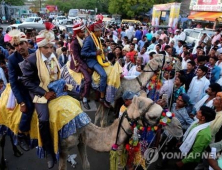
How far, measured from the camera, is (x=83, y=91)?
221 inches

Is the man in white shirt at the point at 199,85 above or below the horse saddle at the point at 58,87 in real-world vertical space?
below

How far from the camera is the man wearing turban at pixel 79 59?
551 cm

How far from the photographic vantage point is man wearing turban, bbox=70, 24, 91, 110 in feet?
18.1

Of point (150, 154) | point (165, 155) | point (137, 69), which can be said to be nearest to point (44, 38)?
point (150, 154)

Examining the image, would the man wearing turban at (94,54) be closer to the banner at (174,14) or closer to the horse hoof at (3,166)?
the horse hoof at (3,166)

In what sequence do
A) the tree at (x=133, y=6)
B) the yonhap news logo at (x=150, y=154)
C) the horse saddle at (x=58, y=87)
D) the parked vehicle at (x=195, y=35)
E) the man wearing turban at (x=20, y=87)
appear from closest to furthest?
the horse saddle at (x=58, y=87) → the man wearing turban at (x=20, y=87) → the yonhap news logo at (x=150, y=154) → the parked vehicle at (x=195, y=35) → the tree at (x=133, y=6)

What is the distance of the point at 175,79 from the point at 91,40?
2.27m

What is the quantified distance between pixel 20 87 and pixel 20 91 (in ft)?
0.26

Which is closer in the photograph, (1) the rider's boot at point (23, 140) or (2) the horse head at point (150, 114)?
(2) the horse head at point (150, 114)

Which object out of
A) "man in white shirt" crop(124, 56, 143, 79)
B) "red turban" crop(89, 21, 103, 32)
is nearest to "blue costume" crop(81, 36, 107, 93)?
"red turban" crop(89, 21, 103, 32)

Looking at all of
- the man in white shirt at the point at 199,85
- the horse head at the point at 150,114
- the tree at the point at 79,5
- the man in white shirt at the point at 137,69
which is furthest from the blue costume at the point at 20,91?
the tree at the point at 79,5

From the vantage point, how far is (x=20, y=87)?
371 cm

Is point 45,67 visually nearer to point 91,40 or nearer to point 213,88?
point 91,40

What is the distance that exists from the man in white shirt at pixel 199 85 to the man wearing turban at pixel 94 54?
2.20 meters
